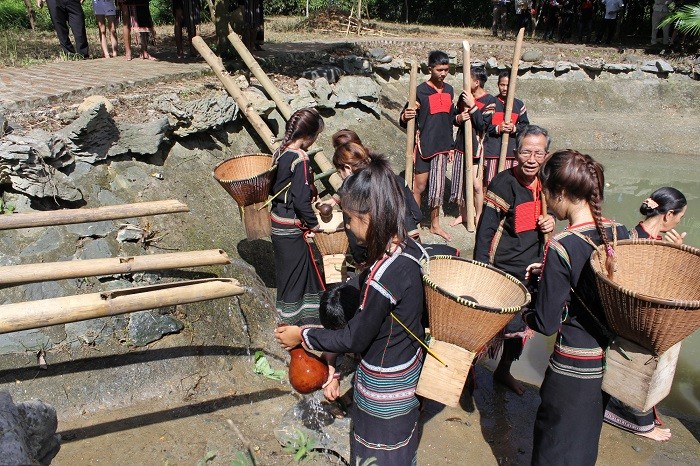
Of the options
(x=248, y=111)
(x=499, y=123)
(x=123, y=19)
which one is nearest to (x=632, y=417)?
(x=499, y=123)

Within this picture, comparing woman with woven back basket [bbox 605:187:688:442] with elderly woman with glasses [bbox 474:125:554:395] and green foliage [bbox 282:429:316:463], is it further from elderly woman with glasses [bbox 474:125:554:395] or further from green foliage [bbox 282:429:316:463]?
green foliage [bbox 282:429:316:463]

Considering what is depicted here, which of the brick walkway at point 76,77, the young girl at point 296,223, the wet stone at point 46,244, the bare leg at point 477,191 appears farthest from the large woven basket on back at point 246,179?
the bare leg at point 477,191

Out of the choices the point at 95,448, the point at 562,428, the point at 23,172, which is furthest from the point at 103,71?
the point at 562,428

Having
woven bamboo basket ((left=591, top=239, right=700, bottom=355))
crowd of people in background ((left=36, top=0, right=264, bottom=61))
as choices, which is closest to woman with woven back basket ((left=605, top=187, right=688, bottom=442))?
woven bamboo basket ((left=591, top=239, right=700, bottom=355))

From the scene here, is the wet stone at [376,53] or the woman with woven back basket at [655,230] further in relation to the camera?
the wet stone at [376,53]

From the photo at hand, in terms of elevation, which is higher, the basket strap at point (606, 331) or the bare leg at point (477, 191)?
the basket strap at point (606, 331)

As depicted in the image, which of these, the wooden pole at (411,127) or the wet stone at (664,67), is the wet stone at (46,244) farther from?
the wet stone at (664,67)

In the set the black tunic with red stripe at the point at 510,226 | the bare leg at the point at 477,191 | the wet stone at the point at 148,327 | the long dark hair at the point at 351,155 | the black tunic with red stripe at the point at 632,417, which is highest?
the long dark hair at the point at 351,155

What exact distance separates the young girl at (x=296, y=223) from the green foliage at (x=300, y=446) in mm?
1125

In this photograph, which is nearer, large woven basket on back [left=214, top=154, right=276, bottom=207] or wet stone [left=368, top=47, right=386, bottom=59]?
large woven basket on back [left=214, top=154, right=276, bottom=207]

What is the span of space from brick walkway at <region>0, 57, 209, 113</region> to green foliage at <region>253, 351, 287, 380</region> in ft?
10.9

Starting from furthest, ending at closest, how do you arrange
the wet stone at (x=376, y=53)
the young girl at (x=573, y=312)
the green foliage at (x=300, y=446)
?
the wet stone at (x=376, y=53)
the green foliage at (x=300, y=446)
the young girl at (x=573, y=312)

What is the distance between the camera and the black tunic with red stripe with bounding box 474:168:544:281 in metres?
3.76

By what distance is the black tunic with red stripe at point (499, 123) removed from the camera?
5.88 metres
